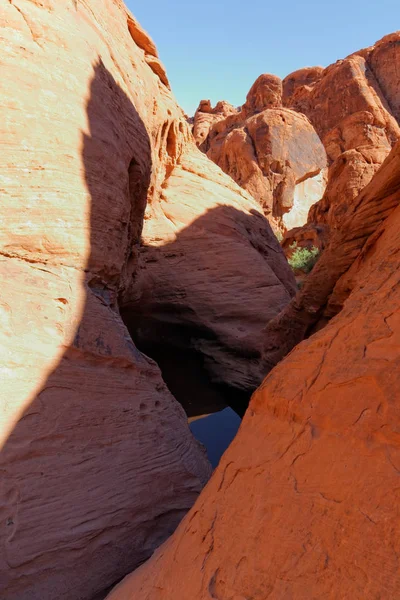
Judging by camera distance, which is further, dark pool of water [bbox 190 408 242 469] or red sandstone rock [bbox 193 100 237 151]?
red sandstone rock [bbox 193 100 237 151]

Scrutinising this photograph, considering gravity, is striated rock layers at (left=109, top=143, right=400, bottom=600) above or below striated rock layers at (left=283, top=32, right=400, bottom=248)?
below

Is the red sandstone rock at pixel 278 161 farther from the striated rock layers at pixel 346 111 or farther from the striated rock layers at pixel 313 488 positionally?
the striated rock layers at pixel 313 488

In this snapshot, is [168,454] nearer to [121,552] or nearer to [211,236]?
[121,552]

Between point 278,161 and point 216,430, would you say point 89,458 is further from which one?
point 278,161

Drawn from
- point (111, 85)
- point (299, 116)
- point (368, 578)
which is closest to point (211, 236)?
point (111, 85)

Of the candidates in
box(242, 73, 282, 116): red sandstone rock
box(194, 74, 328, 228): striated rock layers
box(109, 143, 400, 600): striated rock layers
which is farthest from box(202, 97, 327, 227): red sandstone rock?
box(109, 143, 400, 600): striated rock layers

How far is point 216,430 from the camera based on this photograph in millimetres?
7949

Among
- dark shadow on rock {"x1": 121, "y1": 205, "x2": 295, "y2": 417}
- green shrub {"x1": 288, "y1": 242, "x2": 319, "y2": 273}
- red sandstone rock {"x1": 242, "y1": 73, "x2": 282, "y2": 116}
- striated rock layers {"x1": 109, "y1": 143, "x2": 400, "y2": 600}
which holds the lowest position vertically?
striated rock layers {"x1": 109, "y1": 143, "x2": 400, "y2": 600}

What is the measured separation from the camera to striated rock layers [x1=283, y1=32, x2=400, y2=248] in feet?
47.7

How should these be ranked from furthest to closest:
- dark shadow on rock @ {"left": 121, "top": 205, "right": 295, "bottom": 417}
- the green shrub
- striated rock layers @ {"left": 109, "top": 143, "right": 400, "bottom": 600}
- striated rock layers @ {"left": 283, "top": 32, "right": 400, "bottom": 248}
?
1. the green shrub
2. striated rock layers @ {"left": 283, "top": 32, "right": 400, "bottom": 248}
3. dark shadow on rock @ {"left": 121, "top": 205, "right": 295, "bottom": 417}
4. striated rock layers @ {"left": 109, "top": 143, "right": 400, "bottom": 600}

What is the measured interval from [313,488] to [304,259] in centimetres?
1485

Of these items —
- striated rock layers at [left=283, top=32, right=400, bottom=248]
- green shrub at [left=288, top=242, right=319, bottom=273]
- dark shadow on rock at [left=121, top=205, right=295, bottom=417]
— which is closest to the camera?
dark shadow on rock at [left=121, top=205, right=295, bottom=417]

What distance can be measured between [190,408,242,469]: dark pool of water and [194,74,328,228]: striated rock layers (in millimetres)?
11948

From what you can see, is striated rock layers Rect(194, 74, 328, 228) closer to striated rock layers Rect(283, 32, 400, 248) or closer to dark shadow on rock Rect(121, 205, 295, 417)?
striated rock layers Rect(283, 32, 400, 248)
